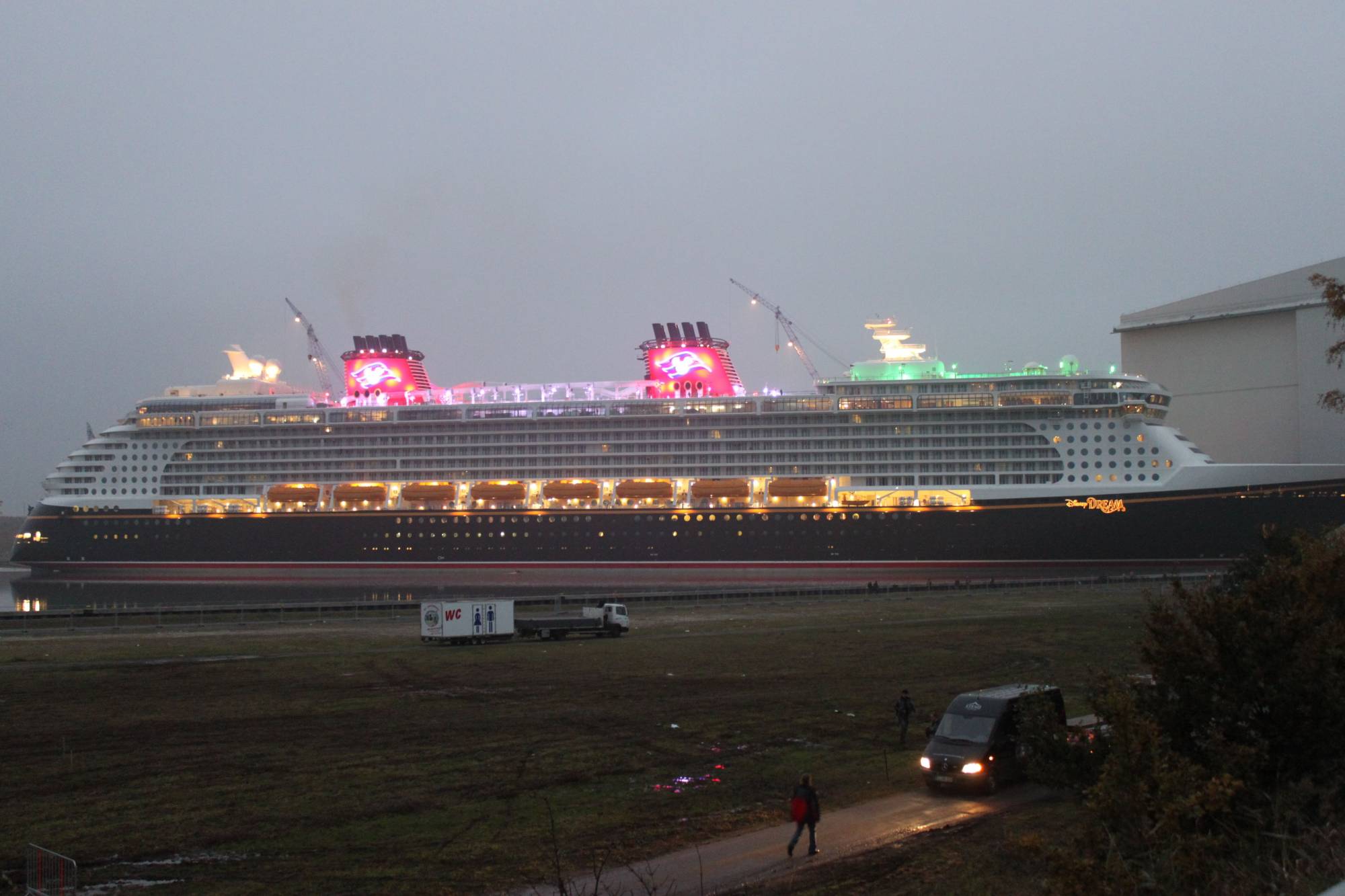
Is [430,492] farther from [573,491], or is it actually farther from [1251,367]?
[1251,367]

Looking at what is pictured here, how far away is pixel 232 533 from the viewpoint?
66.2 meters

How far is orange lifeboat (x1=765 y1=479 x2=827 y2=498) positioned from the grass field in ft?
95.6

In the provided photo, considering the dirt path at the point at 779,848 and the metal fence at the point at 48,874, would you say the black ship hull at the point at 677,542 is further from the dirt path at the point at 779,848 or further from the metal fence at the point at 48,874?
the metal fence at the point at 48,874

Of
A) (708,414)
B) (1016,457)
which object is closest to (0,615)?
(708,414)

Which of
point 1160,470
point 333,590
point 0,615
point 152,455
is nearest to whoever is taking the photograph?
point 0,615

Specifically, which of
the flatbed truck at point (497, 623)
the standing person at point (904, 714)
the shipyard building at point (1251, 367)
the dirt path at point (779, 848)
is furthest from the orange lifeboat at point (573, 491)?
the dirt path at point (779, 848)

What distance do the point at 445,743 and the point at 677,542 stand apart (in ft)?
143

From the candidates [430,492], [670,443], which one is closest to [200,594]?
[430,492]

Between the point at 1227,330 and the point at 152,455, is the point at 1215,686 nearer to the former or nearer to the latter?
the point at 1227,330

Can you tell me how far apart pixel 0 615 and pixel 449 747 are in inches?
1143

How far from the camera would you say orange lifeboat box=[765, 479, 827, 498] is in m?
59.9

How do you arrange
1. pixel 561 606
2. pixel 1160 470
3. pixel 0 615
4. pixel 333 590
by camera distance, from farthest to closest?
pixel 333 590 → pixel 1160 470 → pixel 561 606 → pixel 0 615

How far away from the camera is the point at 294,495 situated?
68.2m

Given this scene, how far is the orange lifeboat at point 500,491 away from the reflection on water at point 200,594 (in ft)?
24.6
